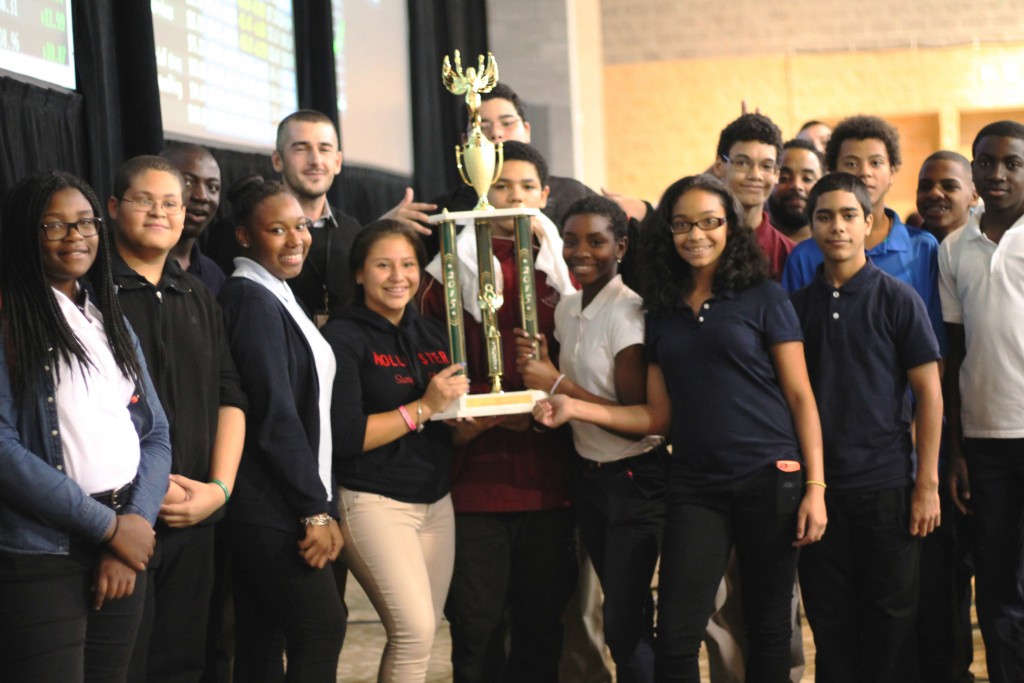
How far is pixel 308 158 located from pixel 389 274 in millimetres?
969

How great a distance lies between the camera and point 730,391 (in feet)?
9.11

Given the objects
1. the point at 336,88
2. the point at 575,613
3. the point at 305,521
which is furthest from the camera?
the point at 336,88

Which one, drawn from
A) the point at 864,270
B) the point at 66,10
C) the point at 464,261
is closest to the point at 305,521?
the point at 464,261

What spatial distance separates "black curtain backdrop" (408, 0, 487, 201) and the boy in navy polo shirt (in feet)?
14.3

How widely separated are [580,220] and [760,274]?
47 cm

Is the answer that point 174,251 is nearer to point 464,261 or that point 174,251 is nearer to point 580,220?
point 464,261

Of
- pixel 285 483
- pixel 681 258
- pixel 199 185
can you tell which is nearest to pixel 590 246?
pixel 681 258

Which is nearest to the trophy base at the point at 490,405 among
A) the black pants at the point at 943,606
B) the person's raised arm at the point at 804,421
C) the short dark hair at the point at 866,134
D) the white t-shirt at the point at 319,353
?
the white t-shirt at the point at 319,353

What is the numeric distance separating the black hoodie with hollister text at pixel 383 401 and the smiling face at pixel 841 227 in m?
1.01

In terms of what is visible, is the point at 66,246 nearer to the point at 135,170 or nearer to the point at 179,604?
the point at 135,170

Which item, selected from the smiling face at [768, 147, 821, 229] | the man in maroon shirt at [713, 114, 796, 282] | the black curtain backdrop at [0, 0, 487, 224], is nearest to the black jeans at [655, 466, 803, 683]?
the man in maroon shirt at [713, 114, 796, 282]

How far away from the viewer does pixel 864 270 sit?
2.93 meters

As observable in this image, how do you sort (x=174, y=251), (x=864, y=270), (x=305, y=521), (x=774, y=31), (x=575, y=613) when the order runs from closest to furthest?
1. (x=305, y=521)
2. (x=864, y=270)
3. (x=174, y=251)
4. (x=575, y=613)
5. (x=774, y=31)

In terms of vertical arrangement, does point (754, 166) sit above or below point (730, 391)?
above
